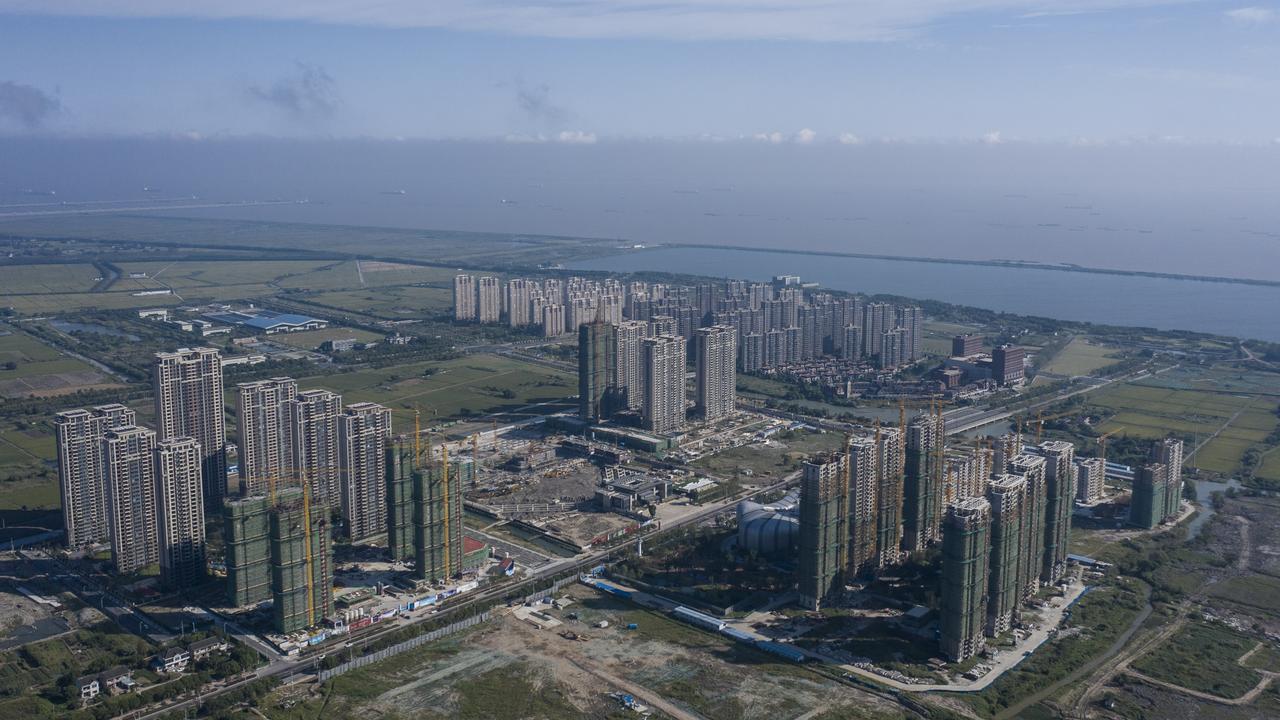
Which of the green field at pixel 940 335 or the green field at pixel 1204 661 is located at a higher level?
the green field at pixel 940 335

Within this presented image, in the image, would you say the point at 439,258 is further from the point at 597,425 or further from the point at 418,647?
the point at 418,647

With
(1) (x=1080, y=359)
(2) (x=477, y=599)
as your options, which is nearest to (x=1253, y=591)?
(2) (x=477, y=599)

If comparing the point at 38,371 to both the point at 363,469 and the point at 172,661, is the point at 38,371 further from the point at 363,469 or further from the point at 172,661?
the point at 172,661

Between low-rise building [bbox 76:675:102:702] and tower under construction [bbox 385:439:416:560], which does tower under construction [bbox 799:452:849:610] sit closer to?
tower under construction [bbox 385:439:416:560]

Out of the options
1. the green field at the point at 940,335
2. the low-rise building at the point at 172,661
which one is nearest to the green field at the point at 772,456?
the low-rise building at the point at 172,661

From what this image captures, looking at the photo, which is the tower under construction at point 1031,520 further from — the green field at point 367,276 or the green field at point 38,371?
the green field at point 367,276

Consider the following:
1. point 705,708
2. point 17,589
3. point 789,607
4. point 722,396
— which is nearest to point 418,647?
point 705,708

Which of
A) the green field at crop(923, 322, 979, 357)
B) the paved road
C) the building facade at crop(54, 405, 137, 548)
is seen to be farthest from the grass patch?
the green field at crop(923, 322, 979, 357)
